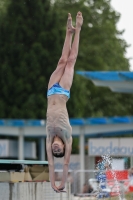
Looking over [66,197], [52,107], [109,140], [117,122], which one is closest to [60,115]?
[52,107]

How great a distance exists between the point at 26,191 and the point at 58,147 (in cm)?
174

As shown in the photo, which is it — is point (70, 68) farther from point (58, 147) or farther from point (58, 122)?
point (58, 147)

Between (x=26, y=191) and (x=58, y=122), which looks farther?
(x=26, y=191)

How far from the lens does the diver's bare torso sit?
37.2ft

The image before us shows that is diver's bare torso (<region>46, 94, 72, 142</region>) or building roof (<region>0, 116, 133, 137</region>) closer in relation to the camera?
diver's bare torso (<region>46, 94, 72, 142</region>)

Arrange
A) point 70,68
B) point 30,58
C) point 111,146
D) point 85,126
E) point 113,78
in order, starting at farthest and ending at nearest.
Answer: point 30,58 < point 85,126 < point 111,146 < point 113,78 < point 70,68

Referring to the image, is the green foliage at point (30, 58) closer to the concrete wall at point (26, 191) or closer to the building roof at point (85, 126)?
the building roof at point (85, 126)

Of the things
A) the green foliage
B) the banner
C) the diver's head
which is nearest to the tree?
the green foliage

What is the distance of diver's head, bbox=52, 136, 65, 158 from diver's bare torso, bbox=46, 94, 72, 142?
2.3 inches

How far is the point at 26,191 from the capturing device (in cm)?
1279

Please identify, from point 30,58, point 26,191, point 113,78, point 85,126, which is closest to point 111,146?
point 113,78

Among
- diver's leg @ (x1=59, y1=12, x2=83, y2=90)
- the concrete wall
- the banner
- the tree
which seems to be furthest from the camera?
the tree

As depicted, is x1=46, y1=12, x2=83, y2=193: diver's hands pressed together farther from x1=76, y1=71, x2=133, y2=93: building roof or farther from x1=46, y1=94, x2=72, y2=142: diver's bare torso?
x1=76, y1=71, x2=133, y2=93: building roof

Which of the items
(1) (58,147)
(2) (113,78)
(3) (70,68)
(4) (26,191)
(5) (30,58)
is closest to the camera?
(1) (58,147)
